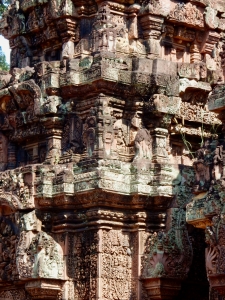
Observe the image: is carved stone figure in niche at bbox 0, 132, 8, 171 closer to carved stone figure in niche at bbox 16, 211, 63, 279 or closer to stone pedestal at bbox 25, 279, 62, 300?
carved stone figure in niche at bbox 16, 211, 63, 279

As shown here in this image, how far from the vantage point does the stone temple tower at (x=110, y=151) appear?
56.5ft

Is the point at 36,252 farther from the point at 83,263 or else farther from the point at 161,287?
the point at 161,287

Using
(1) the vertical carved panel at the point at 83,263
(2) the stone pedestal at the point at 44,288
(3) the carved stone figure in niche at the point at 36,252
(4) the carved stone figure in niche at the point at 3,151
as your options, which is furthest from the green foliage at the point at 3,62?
(2) the stone pedestal at the point at 44,288

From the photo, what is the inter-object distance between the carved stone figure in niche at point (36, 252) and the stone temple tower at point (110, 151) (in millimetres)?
21

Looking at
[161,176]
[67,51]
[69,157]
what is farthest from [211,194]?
[67,51]

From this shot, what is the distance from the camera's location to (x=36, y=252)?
17.4m

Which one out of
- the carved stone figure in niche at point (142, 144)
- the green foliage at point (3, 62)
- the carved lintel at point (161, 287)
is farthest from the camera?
the green foliage at point (3, 62)

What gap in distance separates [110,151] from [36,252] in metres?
2.01

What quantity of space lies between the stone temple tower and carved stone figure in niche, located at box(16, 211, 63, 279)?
2 cm

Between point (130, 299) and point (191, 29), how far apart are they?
16.3ft

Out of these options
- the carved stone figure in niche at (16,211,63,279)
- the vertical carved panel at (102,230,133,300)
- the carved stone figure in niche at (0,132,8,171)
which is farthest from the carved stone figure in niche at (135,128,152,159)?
the carved stone figure in niche at (0,132,8,171)

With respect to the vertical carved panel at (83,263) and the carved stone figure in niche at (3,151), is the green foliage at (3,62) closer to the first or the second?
the carved stone figure in niche at (3,151)

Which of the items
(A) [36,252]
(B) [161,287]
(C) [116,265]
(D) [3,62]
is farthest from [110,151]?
(D) [3,62]

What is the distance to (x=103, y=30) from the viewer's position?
17812 millimetres
